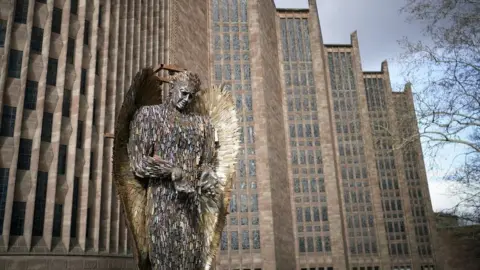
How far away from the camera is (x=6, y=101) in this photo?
17391 millimetres

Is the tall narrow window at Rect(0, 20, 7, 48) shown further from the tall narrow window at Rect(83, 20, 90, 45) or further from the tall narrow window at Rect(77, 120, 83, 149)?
the tall narrow window at Rect(77, 120, 83, 149)

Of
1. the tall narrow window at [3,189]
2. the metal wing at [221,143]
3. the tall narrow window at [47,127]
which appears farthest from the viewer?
the tall narrow window at [47,127]

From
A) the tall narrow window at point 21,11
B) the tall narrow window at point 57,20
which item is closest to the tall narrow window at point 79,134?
the tall narrow window at point 57,20

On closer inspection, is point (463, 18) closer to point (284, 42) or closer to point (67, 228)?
point (67, 228)

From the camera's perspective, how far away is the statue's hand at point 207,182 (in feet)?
15.9

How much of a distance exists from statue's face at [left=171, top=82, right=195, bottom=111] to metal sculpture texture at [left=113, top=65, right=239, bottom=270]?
0.01 metres

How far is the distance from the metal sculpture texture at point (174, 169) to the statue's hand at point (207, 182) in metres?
0.01

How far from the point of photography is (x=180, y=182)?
15.1ft

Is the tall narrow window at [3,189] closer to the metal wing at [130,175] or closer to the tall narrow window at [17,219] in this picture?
the tall narrow window at [17,219]

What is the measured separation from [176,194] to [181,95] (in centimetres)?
125

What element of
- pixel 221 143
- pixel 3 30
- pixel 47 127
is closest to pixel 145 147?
pixel 221 143

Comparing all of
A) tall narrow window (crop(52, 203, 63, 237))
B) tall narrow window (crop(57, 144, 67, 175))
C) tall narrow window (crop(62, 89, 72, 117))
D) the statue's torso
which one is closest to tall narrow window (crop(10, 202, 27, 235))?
tall narrow window (crop(52, 203, 63, 237))

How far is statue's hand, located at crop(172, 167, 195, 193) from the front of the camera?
4532 millimetres

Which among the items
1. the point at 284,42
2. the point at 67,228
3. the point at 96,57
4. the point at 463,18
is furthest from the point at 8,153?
the point at 284,42
